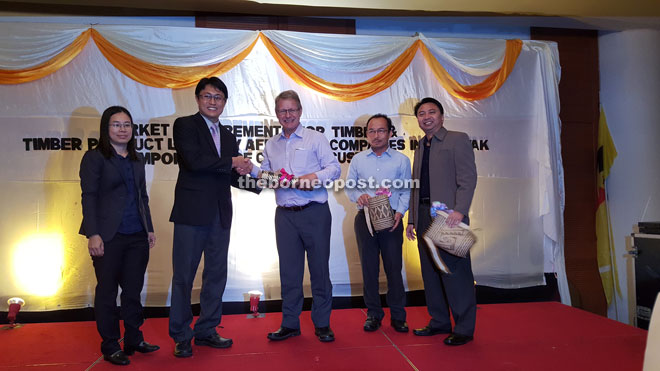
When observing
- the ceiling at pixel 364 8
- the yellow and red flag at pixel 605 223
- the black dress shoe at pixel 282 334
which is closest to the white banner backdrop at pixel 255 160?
the ceiling at pixel 364 8

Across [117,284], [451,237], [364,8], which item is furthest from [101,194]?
[364,8]

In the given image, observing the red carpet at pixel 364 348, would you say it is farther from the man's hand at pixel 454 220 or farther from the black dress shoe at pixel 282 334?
the man's hand at pixel 454 220

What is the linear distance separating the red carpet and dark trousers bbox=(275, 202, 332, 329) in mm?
203

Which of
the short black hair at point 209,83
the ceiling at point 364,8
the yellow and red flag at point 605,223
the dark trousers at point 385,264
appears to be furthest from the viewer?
the yellow and red flag at point 605,223

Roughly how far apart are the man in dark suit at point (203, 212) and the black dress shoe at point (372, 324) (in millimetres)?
1052

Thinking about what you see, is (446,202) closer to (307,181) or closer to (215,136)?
(307,181)

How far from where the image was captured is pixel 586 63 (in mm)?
5199

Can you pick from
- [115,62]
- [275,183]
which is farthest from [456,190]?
[115,62]

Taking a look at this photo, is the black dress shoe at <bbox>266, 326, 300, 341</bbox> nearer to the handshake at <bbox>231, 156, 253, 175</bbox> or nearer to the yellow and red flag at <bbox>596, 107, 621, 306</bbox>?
the handshake at <bbox>231, 156, 253, 175</bbox>

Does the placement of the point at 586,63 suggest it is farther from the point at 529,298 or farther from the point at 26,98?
the point at 26,98

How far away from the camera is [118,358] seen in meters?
2.73

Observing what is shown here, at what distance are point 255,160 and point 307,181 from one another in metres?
1.49

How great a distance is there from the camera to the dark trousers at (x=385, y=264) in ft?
11.4

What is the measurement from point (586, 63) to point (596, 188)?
1.47 metres
